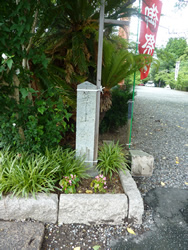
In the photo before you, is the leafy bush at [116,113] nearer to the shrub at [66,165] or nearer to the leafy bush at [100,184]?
the shrub at [66,165]

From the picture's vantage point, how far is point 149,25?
324cm

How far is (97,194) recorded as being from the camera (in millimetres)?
2162

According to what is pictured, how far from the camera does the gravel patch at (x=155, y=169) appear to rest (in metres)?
1.93

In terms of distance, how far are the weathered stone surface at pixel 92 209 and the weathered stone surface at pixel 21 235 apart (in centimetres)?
28

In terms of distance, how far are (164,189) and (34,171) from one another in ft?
5.92

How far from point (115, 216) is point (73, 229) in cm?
46

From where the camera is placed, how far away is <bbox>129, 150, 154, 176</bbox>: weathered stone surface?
301 cm

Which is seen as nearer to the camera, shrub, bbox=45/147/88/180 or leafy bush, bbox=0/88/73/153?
leafy bush, bbox=0/88/73/153

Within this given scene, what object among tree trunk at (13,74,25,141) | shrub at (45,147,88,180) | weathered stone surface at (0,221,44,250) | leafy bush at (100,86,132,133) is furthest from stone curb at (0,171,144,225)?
leafy bush at (100,86,132,133)

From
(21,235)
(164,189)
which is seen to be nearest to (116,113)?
(164,189)

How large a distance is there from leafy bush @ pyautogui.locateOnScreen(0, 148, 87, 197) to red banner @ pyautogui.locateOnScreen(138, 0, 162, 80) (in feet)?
7.07

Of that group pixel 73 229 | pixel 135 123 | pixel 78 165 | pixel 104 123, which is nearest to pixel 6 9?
pixel 78 165

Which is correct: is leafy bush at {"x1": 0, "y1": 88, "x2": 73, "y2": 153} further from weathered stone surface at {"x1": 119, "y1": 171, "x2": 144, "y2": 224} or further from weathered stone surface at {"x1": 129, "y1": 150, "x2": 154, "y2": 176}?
weathered stone surface at {"x1": 129, "y1": 150, "x2": 154, "y2": 176}

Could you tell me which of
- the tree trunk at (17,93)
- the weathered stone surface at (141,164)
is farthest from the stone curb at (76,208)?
the weathered stone surface at (141,164)
